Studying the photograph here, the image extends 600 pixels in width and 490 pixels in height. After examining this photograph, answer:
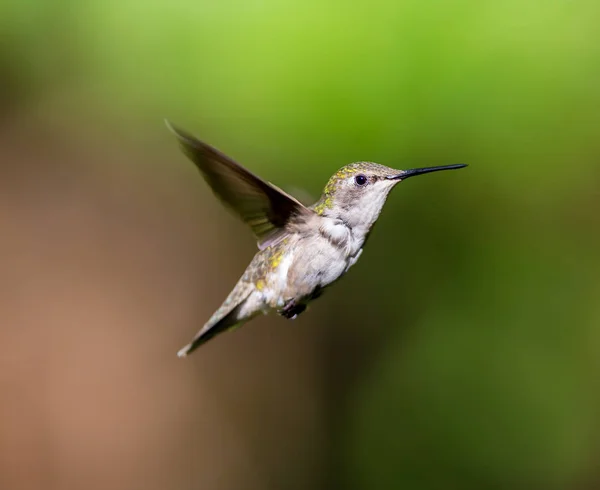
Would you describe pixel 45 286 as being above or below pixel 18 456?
above

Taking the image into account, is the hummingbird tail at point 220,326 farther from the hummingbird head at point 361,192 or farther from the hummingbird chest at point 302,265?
the hummingbird head at point 361,192

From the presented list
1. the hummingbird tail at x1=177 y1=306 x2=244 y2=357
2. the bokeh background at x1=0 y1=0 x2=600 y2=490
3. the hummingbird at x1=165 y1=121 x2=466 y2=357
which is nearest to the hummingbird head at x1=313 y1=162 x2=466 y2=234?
the hummingbird at x1=165 y1=121 x2=466 y2=357

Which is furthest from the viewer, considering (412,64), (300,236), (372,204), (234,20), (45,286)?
(45,286)

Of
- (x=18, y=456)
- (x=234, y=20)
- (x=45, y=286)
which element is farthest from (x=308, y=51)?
(x=18, y=456)

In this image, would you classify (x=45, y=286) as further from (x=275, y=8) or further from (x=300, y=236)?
(x=300, y=236)

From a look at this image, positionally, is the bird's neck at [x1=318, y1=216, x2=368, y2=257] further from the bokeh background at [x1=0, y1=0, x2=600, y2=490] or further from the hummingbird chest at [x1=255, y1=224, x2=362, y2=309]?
the bokeh background at [x1=0, y1=0, x2=600, y2=490]

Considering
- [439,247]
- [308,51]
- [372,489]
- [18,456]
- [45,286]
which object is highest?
[308,51]

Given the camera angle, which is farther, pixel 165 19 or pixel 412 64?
pixel 165 19

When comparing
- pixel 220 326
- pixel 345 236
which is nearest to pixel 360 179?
pixel 345 236
